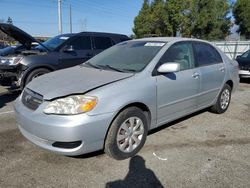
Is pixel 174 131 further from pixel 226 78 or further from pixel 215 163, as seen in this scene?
pixel 226 78

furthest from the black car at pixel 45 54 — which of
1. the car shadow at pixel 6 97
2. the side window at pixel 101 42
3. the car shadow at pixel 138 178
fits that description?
the car shadow at pixel 138 178

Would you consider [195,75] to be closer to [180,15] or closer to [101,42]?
[101,42]

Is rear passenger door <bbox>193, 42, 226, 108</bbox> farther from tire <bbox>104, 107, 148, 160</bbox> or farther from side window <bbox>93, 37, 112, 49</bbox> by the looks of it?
side window <bbox>93, 37, 112, 49</bbox>

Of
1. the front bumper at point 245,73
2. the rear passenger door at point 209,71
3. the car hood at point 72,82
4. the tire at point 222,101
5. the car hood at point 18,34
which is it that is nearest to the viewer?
the car hood at point 72,82

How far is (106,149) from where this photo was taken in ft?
10.7

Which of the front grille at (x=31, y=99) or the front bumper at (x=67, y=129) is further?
the front grille at (x=31, y=99)

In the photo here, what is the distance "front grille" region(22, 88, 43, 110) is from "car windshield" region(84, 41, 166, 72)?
117cm

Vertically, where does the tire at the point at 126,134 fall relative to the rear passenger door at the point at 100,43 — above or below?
below

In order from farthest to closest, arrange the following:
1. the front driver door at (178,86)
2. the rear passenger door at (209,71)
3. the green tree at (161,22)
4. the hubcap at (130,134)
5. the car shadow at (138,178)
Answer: the green tree at (161,22) < the rear passenger door at (209,71) < the front driver door at (178,86) < the hubcap at (130,134) < the car shadow at (138,178)

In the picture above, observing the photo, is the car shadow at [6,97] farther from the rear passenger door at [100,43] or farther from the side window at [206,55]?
the side window at [206,55]

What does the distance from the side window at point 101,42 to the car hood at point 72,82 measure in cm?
406

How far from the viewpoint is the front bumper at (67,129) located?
9.53 feet

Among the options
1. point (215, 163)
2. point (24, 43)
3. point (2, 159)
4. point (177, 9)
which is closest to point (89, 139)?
point (2, 159)

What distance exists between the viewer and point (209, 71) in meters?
4.75
